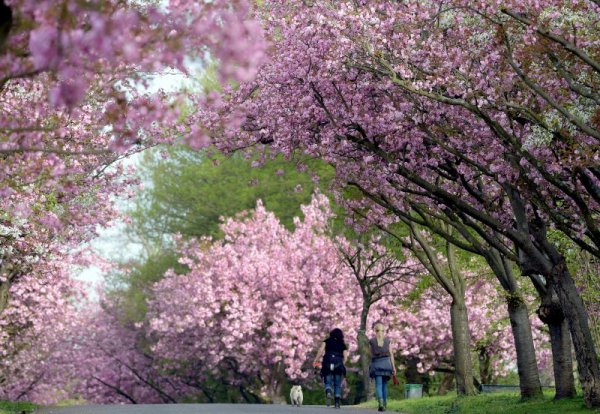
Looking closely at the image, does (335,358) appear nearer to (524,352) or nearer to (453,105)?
(524,352)

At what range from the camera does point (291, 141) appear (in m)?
18.0

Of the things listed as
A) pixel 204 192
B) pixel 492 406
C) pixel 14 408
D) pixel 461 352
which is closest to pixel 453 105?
pixel 492 406

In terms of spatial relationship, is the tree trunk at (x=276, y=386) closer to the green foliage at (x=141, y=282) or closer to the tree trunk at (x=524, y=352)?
the green foliage at (x=141, y=282)

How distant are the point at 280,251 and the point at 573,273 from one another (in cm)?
1664

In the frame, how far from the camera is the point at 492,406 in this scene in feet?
63.8

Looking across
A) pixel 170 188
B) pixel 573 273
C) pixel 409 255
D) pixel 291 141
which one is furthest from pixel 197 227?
pixel 291 141

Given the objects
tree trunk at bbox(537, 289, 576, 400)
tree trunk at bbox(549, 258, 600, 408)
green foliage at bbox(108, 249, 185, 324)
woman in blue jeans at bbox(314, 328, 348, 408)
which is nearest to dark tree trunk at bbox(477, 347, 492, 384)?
woman in blue jeans at bbox(314, 328, 348, 408)

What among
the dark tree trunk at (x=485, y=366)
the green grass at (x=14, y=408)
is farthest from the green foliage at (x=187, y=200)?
the green grass at (x=14, y=408)

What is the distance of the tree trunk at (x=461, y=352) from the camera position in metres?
23.5

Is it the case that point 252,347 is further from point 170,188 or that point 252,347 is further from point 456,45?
point 456,45

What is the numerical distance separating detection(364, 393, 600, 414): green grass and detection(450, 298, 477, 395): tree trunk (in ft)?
2.51

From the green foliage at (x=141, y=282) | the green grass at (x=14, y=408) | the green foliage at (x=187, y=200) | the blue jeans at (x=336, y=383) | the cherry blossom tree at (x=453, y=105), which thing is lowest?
the green grass at (x=14, y=408)

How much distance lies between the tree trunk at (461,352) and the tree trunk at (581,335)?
7330 millimetres

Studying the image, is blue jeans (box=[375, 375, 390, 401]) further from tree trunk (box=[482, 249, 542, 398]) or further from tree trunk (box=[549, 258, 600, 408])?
tree trunk (box=[549, 258, 600, 408])
